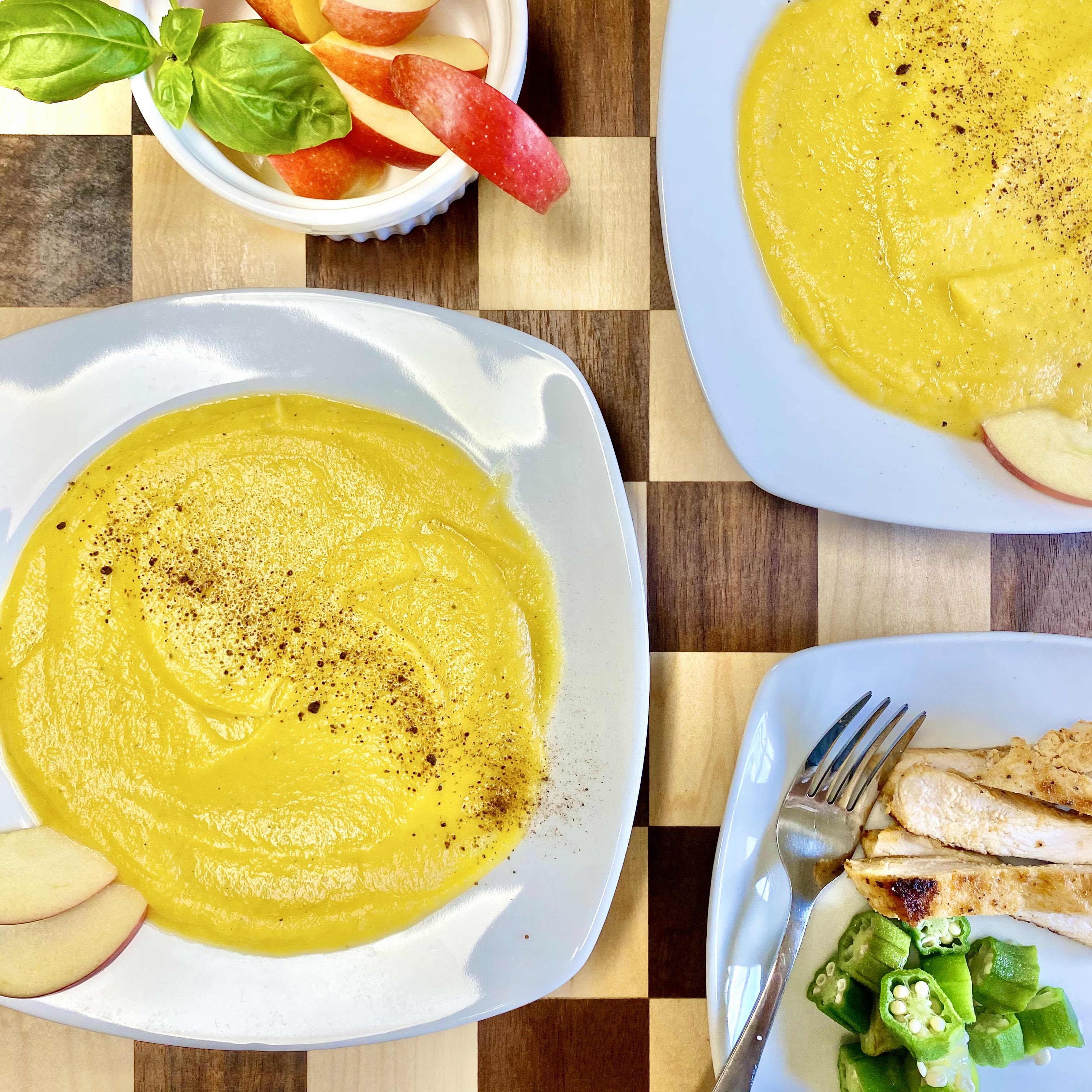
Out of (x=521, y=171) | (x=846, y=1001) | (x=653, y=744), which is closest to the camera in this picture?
(x=521, y=171)

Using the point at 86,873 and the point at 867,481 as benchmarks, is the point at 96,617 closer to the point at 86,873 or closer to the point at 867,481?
the point at 86,873

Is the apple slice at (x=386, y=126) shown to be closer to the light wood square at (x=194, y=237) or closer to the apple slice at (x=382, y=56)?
the apple slice at (x=382, y=56)

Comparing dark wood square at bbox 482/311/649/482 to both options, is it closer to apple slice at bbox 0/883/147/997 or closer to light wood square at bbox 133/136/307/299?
light wood square at bbox 133/136/307/299

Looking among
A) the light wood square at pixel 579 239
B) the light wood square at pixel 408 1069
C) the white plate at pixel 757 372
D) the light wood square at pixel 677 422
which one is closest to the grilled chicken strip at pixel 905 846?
the white plate at pixel 757 372

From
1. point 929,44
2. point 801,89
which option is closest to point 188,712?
point 801,89

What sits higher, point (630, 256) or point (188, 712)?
point (630, 256)

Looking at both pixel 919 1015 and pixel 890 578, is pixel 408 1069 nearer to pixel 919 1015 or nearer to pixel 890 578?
pixel 919 1015
